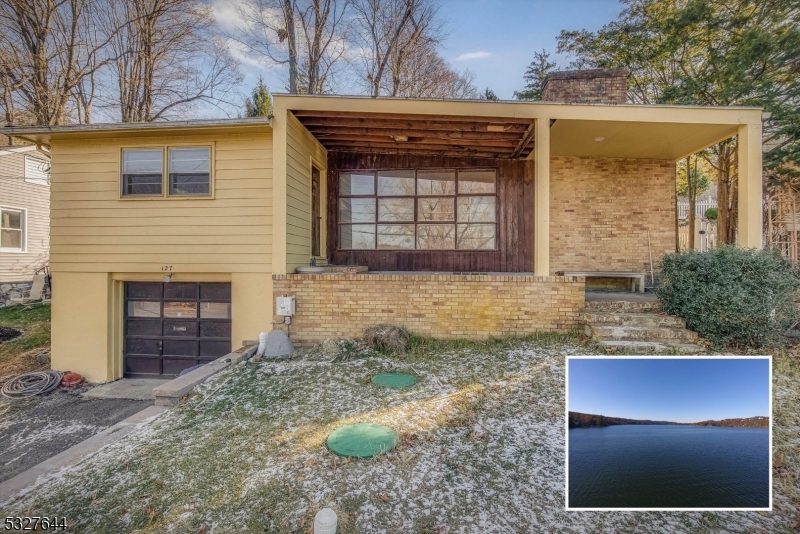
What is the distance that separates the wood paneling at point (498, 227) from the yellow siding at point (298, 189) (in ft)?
3.38

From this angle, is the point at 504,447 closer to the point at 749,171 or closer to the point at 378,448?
the point at 378,448

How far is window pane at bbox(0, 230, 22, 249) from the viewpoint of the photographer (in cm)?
1018

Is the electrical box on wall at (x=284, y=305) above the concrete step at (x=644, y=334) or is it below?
above

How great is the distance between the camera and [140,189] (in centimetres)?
623

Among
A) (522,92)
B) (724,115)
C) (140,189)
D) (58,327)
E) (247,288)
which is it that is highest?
(522,92)

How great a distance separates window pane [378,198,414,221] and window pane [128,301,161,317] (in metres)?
4.70

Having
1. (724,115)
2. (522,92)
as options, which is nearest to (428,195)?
(724,115)

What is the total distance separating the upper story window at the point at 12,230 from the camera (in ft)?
33.3

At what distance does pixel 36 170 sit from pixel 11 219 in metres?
1.82

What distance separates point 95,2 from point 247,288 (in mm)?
13120

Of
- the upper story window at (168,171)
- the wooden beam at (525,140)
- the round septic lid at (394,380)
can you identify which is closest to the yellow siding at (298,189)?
the upper story window at (168,171)

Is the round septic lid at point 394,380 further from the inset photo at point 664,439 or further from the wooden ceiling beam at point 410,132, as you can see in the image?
the wooden ceiling beam at point 410,132

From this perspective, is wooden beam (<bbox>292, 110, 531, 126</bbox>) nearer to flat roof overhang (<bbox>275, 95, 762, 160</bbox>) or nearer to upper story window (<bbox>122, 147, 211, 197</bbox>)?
flat roof overhang (<bbox>275, 95, 762, 160</bbox>)

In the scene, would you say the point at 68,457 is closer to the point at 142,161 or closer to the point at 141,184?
the point at 141,184
